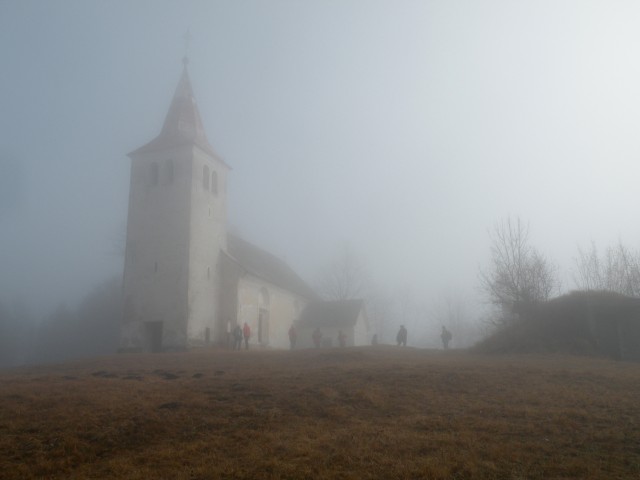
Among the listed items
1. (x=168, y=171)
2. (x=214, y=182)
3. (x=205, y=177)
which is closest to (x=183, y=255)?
(x=168, y=171)

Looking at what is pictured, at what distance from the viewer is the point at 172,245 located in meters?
32.1

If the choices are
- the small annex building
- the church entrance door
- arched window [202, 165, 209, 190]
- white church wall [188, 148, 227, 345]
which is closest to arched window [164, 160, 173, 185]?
white church wall [188, 148, 227, 345]

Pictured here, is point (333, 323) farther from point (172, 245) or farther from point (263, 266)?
point (172, 245)

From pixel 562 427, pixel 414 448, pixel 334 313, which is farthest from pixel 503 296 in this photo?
pixel 414 448

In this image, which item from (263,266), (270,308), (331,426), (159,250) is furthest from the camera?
A: (263,266)

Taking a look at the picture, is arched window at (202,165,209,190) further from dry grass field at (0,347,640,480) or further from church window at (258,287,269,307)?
dry grass field at (0,347,640,480)

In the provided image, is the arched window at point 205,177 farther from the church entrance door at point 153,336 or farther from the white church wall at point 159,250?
the church entrance door at point 153,336

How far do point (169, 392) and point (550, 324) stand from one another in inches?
751

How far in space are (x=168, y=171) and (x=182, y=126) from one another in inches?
174

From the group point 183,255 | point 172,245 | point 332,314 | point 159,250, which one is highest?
point 172,245

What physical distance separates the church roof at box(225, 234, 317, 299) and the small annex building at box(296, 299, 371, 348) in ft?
8.22

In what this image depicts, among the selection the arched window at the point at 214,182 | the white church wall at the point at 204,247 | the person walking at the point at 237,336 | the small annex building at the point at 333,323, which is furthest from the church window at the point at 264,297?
the arched window at the point at 214,182

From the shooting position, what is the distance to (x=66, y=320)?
6331cm

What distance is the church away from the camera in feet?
103
